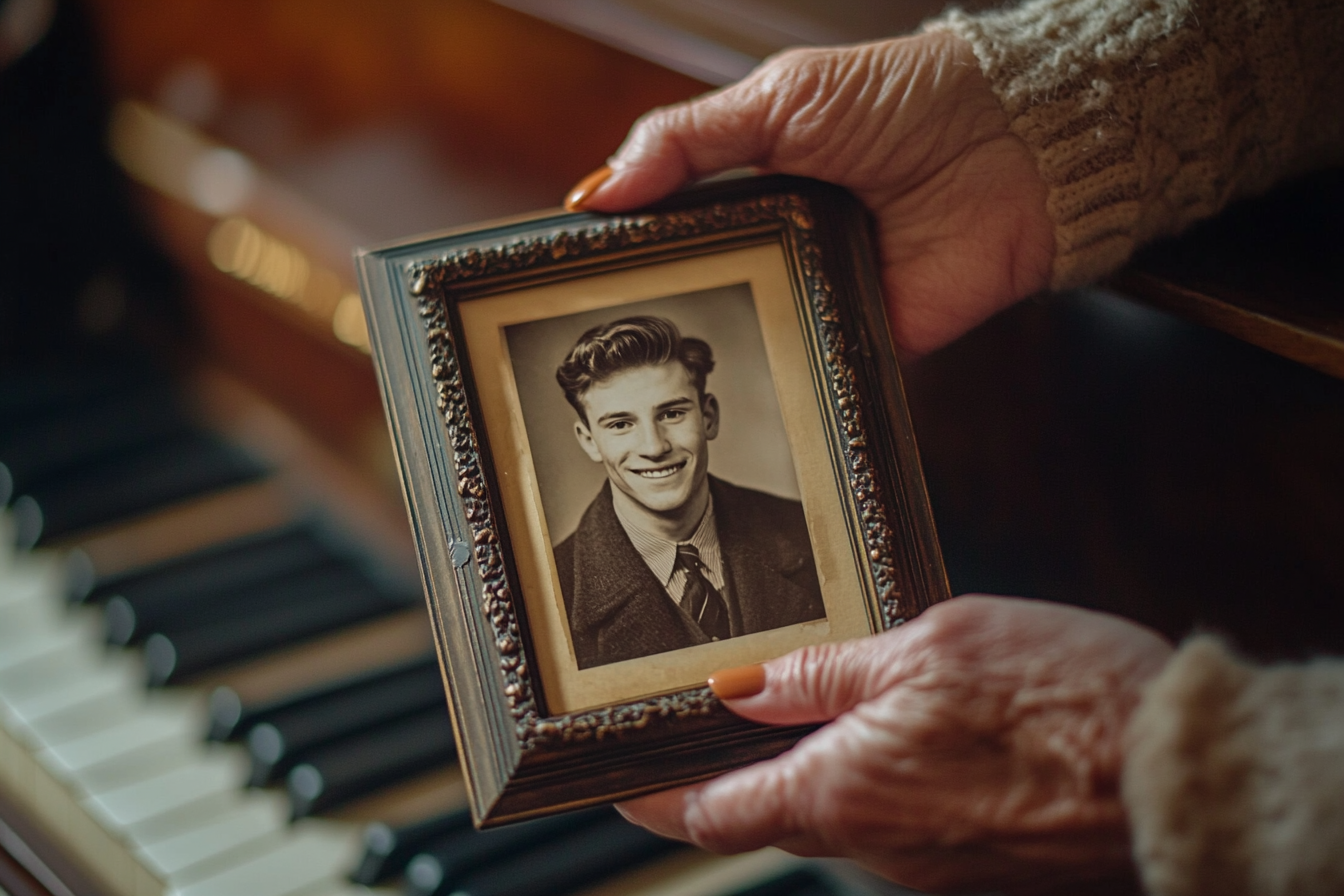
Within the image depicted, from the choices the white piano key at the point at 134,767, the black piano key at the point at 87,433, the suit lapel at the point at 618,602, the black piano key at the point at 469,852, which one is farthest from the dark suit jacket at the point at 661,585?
the black piano key at the point at 87,433

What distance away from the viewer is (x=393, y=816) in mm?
1342

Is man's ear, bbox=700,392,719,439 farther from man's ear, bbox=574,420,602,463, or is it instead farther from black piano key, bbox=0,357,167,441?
black piano key, bbox=0,357,167,441

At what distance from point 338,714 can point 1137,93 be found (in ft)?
4.35

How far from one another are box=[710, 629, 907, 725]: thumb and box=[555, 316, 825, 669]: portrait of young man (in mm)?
46

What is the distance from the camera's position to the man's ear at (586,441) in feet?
2.48

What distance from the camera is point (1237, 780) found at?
0.58m

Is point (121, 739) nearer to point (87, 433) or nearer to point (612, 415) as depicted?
point (87, 433)

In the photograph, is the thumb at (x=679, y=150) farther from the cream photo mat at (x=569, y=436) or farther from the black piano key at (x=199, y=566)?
the black piano key at (x=199, y=566)

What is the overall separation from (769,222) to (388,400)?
35 cm

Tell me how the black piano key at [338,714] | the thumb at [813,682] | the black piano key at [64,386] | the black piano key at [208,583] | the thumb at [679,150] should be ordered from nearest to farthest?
the thumb at [813,682] < the thumb at [679,150] < the black piano key at [338,714] < the black piano key at [208,583] < the black piano key at [64,386]

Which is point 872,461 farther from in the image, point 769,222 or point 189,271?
point 189,271

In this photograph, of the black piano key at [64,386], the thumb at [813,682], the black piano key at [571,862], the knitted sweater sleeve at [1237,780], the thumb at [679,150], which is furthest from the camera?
the black piano key at [64,386]

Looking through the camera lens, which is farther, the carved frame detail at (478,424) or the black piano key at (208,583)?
the black piano key at (208,583)

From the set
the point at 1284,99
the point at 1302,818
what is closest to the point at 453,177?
the point at 1284,99
